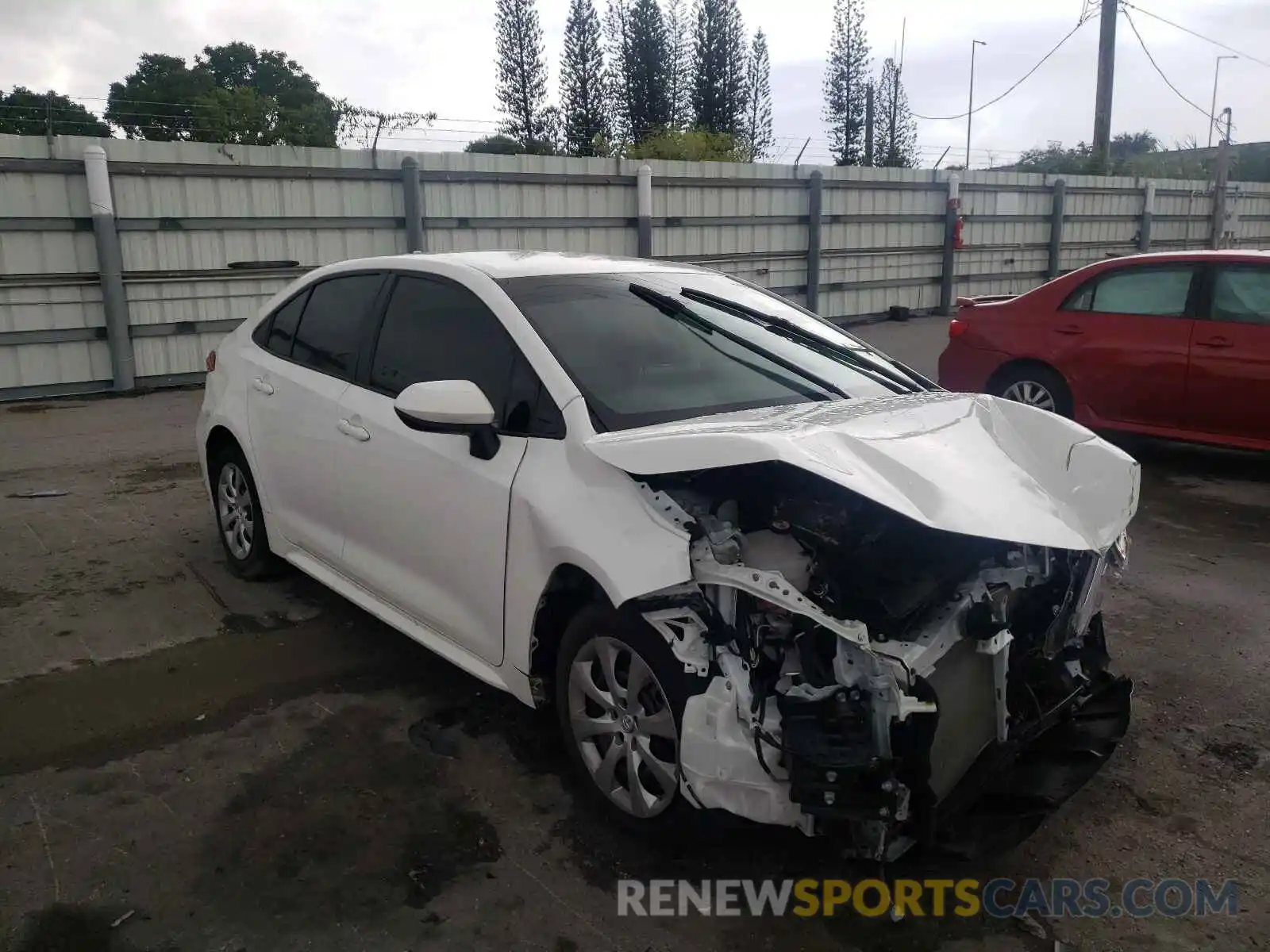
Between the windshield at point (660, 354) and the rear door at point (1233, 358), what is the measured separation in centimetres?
413

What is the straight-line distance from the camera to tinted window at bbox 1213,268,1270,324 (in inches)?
261

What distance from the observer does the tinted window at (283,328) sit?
4.57 meters

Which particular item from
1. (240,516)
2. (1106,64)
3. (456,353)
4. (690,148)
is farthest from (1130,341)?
(690,148)

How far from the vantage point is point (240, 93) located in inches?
1350

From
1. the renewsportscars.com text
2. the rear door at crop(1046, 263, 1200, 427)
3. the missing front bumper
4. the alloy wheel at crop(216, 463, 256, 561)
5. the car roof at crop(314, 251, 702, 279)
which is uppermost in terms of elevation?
the car roof at crop(314, 251, 702, 279)

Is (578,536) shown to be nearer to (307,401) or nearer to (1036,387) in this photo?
(307,401)

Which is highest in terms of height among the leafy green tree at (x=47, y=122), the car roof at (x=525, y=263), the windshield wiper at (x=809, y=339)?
the leafy green tree at (x=47, y=122)

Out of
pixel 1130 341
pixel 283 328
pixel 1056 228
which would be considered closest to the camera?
pixel 283 328

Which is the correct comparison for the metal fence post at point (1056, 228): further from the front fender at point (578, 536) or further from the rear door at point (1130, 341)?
the front fender at point (578, 536)

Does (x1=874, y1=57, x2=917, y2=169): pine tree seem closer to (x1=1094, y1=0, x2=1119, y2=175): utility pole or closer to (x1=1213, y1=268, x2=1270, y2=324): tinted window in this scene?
(x1=1094, y1=0, x2=1119, y2=175): utility pole

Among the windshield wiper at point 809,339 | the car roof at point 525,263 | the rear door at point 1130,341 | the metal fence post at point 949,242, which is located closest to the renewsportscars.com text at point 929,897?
the windshield wiper at point 809,339

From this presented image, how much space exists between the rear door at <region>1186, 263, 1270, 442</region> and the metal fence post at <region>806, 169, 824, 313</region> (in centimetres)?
974

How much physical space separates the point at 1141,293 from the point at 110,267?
953 centimetres

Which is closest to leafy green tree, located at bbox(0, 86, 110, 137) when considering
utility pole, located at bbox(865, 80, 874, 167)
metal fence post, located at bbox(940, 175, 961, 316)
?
metal fence post, located at bbox(940, 175, 961, 316)
